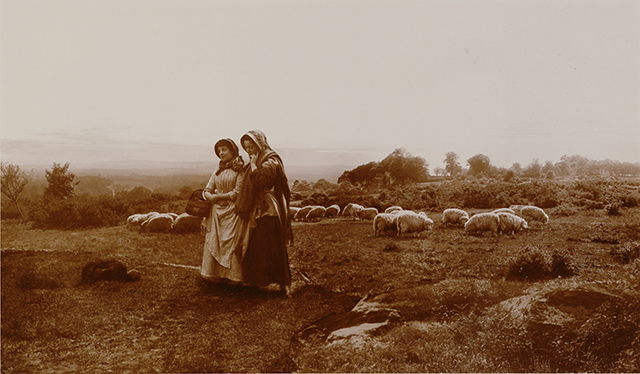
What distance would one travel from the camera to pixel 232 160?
545cm

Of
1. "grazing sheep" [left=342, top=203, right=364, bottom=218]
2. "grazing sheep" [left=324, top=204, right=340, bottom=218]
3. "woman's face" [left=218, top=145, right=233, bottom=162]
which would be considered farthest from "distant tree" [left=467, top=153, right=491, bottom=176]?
"woman's face" [left=218, top=145, right=233, bottom=162]

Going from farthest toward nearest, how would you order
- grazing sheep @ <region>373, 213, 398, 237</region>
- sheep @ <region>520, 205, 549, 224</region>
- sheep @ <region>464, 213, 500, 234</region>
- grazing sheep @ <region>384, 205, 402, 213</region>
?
grazing sheep @ <region>384, 205, 402, 213</region>, grazing sheep @ <region>373, 213, 398, 237</region>, sheep @ <region>520, 205, 549, 224</region>, sheep @ <region>464, 213, 500, 234</region>

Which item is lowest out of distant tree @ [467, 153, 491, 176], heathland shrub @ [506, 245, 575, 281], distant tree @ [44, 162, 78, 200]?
heathland shrub @ [506, 245, 575, 281]

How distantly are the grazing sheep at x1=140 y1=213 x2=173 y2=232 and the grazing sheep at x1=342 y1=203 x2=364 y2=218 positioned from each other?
2918mm

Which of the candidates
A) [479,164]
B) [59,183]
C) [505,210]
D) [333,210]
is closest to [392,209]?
[333,210]

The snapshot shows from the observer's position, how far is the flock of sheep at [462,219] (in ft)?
15.2

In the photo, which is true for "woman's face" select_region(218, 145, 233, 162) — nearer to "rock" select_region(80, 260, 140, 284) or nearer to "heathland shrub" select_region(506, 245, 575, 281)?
"rock" select_region(80, 260, 140, 284)

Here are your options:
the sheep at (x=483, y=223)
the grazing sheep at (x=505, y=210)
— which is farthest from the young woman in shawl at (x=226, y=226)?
the grazing sheep at (x=505, y=210)

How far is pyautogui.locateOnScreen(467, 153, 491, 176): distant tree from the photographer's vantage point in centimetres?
497

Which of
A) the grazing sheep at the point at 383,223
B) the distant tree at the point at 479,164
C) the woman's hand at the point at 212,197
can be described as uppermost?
the distant tree at the point at 479,164

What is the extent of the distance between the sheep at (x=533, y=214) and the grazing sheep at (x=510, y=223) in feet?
0.48

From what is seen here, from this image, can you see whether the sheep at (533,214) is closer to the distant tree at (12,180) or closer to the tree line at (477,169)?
the tree line at (477,169)

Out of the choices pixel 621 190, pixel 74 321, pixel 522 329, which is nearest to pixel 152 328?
pixel 74 321

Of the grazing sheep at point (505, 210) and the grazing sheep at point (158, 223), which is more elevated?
the grazing sheep at point (505, 210)
